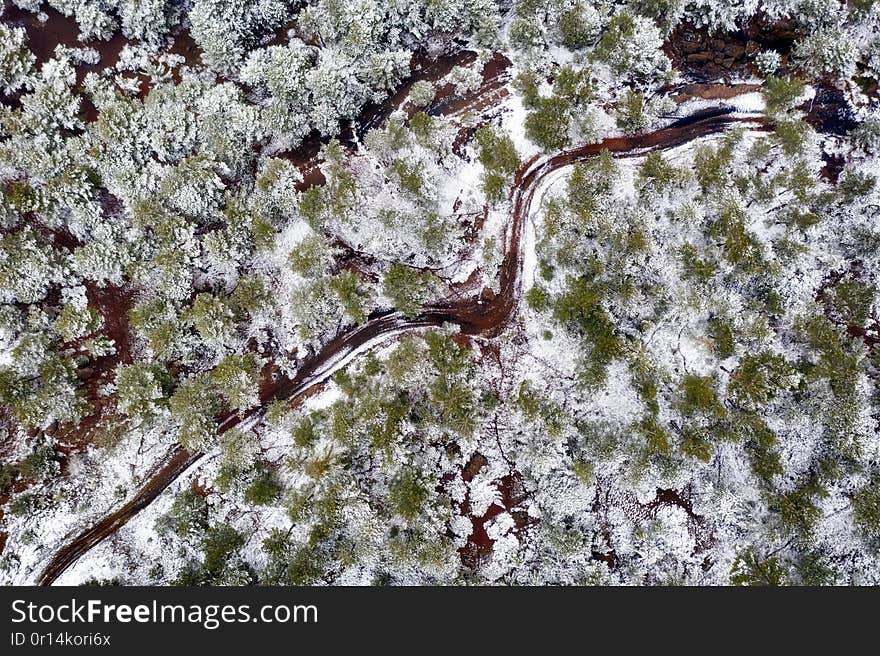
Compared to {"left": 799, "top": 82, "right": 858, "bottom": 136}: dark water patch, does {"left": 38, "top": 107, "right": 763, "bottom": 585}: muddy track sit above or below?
below

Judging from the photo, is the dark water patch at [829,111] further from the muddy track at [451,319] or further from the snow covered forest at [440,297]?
the muddy track at [451,319]

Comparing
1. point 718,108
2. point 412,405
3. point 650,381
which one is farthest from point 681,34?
point 412,405

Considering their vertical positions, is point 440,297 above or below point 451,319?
above

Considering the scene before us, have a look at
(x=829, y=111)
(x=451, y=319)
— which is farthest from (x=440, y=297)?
(x=829, y=111)

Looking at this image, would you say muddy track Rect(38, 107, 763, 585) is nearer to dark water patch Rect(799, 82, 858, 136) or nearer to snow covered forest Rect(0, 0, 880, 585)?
snow covered forest Rect(0, 0, 880, 585)

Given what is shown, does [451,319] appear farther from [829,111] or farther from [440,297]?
[829,111]

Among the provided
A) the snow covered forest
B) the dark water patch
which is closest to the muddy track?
the snow covered forest
